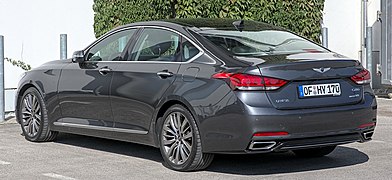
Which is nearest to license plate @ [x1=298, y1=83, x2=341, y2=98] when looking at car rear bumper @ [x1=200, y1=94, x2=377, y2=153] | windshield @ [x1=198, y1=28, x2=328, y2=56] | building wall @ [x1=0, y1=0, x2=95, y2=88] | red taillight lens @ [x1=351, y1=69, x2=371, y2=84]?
car rear bumper @ [x1=200, y1=94, x2=377, y2=153]

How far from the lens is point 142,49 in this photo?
30.5ft

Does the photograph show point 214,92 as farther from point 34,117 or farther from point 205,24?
point 34,117

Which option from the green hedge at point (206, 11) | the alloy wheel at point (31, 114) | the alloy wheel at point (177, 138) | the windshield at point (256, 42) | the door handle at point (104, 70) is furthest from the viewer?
the green hedge at point (206, 11)

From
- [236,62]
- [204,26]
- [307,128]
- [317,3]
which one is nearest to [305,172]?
[307,128]

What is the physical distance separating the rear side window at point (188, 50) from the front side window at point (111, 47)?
3.01 feet

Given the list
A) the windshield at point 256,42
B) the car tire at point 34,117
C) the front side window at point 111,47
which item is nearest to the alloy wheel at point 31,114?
the car tire at point 34,117

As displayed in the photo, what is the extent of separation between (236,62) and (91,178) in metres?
1.60

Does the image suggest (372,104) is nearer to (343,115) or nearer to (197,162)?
(343,115)

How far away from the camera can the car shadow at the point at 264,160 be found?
28.1 ft

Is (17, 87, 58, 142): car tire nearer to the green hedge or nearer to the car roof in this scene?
the car roof

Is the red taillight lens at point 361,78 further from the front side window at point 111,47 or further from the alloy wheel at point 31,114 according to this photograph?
the alloy wheel at point 31,114

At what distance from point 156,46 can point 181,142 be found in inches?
43.8

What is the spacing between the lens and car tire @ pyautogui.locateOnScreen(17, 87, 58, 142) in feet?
34.5

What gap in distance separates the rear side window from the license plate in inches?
44.4
